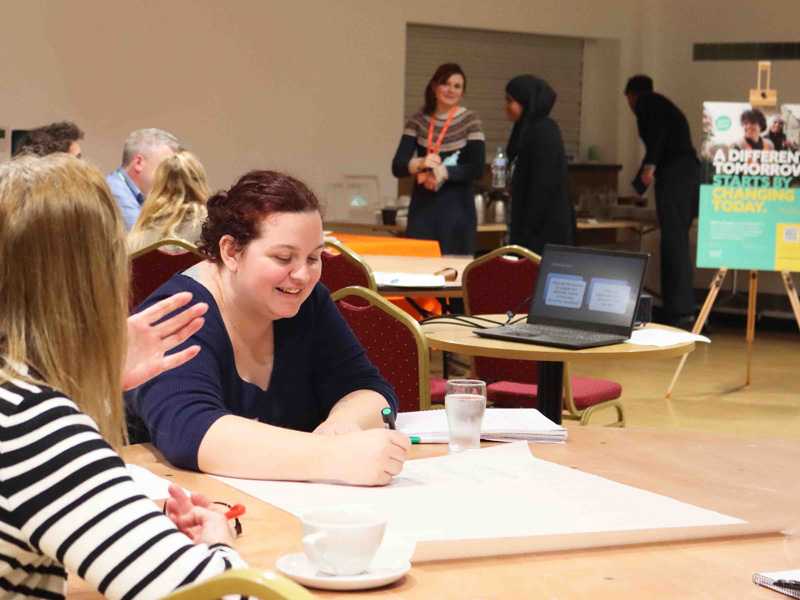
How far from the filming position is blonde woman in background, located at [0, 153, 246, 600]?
0.95 meters

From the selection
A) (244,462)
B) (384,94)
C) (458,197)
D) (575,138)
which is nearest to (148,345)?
(244,462)

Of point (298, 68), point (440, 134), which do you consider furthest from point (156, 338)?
point (298, 68)

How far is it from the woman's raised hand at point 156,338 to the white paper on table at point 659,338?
178 cm

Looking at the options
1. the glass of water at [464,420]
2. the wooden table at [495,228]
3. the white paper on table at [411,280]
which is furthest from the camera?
the wooden table at [495,228]

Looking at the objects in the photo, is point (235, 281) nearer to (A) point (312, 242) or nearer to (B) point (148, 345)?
(A) point (312, 242)

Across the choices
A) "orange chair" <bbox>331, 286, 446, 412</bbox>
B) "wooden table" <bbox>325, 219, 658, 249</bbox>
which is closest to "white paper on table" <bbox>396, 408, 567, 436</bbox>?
"orange chair" <bbox>331, 286, 446, 412</bbox>

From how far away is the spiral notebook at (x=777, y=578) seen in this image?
45.8 inches

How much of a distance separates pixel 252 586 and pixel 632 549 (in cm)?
64

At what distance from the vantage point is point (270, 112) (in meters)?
8.05

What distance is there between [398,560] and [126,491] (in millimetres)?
353

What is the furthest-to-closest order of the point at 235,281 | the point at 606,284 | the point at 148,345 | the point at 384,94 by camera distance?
1. the point at 384,94
2. the point at 606,284
3. the point at 235,281
4. the point at 148,345

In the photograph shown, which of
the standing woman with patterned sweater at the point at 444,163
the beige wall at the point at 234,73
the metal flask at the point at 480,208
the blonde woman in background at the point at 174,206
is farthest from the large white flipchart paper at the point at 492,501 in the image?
the metal flask at the point at 480,208

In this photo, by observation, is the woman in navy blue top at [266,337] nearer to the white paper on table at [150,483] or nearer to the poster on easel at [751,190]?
the white paper on table at [150,483]

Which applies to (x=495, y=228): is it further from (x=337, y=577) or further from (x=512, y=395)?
(x=337, y=577)
